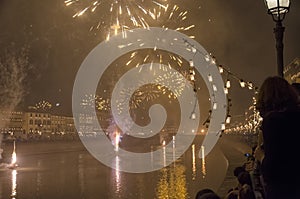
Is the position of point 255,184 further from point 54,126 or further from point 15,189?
point 54,126

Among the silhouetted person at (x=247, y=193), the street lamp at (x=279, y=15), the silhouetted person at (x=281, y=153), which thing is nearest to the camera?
the silhouetted person at (x=281, y=153)

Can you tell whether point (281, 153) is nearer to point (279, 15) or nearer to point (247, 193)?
point (247, 193)

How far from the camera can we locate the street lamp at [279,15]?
728 cm

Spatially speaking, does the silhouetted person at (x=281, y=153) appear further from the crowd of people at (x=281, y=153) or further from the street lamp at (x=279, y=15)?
A: the street lamp at (x=279, y=15)

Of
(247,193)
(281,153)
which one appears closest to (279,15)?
(247,193)

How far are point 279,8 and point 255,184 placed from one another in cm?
322

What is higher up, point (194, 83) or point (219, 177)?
point (194, 83)

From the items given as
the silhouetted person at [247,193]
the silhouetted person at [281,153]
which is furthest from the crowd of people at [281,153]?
the silhouetted person at [247,193]

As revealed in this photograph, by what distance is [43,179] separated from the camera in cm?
1944

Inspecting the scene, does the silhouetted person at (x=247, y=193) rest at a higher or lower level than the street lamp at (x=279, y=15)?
lower

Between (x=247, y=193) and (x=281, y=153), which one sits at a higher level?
(x=281, y=153)

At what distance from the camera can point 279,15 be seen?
738 centimetres

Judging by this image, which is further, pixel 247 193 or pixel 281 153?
pixel 247 193

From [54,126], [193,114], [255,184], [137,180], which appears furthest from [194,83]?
[54,126]
